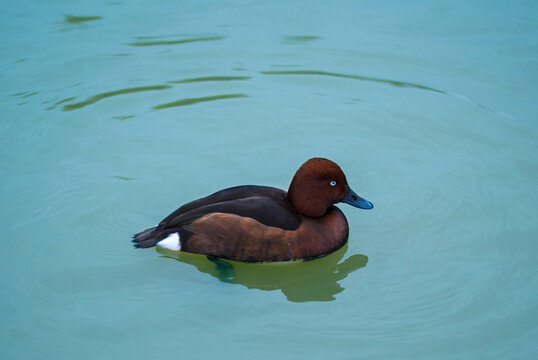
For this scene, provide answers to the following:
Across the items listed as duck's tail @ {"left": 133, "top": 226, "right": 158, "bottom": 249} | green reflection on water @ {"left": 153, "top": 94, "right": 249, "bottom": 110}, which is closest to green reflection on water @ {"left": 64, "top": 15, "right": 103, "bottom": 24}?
green reflection on water @ {"left": 153, "top": 94, "right": 249, "bottom": 110}

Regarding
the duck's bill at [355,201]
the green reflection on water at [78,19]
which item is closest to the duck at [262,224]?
the duck's bill at [355,201]

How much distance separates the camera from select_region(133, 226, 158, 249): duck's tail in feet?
17.6

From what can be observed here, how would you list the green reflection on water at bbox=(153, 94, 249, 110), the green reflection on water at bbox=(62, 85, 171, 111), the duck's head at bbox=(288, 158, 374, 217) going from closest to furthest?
the duck's head at bbox=(288, 158, 374, 217) < the green reflection on water at bbox=(62, 85, 171, 111) < the green reflection on water at bbox=(153, 94, 249, 110)

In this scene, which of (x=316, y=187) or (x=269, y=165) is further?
(x=269, y=165)

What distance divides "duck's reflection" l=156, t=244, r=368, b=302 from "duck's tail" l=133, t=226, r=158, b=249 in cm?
14

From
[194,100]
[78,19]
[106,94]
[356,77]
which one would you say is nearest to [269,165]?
[194,100]

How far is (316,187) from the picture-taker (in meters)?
5.50

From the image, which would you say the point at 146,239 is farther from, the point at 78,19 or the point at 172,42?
the point at 78,19

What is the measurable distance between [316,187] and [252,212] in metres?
0.59

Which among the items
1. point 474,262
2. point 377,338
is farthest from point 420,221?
point 377,338

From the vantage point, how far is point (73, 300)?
16.2ft

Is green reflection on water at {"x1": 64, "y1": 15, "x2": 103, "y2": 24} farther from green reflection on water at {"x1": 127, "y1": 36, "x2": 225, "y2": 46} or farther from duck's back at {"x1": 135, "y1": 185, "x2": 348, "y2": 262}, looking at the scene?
duck's back at {"x1": 135, "y1": 185, "x2": 348, "y2": 262}

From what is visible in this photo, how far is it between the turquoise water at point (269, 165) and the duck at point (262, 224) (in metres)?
0.15

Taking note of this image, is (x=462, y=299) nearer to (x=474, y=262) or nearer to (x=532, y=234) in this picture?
(x=474, y=262)
